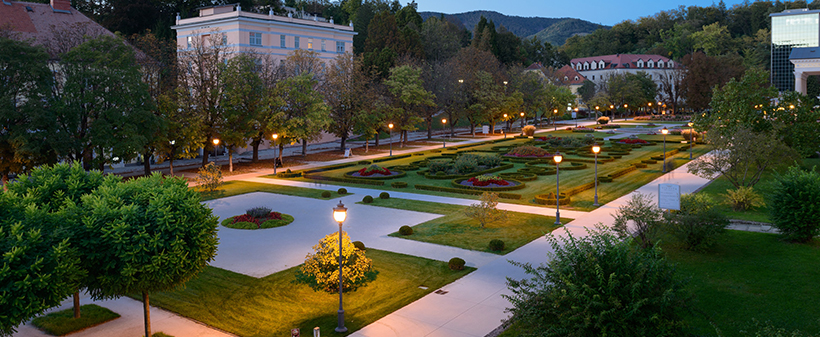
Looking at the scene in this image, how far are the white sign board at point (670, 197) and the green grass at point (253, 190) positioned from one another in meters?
17.8

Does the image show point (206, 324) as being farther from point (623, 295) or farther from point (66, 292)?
point (623, 295)

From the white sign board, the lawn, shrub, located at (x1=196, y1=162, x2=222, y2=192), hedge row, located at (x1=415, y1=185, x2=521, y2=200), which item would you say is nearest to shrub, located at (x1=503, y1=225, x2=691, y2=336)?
the white sign board

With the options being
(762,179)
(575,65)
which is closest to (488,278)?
(762,179)

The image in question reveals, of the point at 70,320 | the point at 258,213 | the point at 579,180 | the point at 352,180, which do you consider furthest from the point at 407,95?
the point at 70,320

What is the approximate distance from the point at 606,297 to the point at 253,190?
28272mm

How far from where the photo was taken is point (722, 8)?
17850 cm

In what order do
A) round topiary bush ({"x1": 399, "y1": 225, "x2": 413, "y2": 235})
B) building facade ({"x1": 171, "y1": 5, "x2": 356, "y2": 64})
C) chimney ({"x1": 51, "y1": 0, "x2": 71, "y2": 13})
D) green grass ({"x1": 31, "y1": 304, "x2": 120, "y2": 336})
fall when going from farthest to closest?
building facade ({"x1": 171, "y1": 5, "x2": 356, "y2": 64})
chimney ({"x1": 51, "y1": 0, "x2": 71, "y2": 13})
round topiary bush ({"x1": 399, "y1": 225, "x2": 413, "y2": 235})
green grass ({"x1": 31, "y1": 304, "x2": 120, "y2": 336})

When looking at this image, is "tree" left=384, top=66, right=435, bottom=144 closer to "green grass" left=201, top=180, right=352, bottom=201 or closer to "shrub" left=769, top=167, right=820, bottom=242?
"green grass" left=201, top=180, right=352, bottom=201

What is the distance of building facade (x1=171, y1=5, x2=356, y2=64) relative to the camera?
2516 inches

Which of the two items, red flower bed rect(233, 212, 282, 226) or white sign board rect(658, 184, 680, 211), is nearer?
white sign board rect(658, 184, 680, 211)

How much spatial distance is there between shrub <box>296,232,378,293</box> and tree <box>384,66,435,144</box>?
140 ft

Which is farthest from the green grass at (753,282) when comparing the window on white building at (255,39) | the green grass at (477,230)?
the window on white building at (255,39)

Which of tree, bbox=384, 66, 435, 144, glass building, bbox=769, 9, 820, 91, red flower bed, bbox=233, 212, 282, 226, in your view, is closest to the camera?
red flower bed, bbox=233, 212, 282, 226

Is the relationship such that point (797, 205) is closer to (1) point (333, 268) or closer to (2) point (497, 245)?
(2) point (497, 245)
